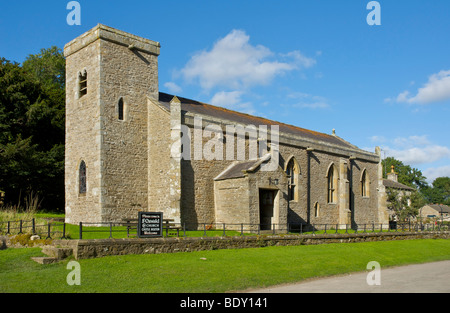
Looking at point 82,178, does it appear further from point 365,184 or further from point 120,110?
point 365,184

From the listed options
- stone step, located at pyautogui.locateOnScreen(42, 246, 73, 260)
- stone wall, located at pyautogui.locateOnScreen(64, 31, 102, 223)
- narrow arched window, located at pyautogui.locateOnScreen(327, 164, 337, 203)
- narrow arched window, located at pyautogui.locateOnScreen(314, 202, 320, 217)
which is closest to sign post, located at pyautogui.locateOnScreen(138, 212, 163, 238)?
stone step, located at pyautogui.locateOnScreen(42, 246, 73, 260)

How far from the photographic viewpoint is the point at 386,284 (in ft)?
47.3

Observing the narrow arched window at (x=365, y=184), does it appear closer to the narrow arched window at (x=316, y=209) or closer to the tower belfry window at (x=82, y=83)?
the narrow arched window at (x=316, y=209)

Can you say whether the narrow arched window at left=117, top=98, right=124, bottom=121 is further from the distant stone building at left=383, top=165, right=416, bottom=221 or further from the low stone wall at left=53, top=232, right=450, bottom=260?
the distant stone building at left=383, top=165, right=416, bottom=221

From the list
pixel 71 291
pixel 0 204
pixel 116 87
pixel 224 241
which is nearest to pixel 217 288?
pixel 71 291

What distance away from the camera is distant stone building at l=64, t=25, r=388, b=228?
84.8 ft

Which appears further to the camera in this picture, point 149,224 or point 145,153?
Result: point 145,153

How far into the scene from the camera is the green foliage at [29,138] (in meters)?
30.9

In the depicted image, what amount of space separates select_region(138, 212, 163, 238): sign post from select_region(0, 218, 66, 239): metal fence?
310 cm

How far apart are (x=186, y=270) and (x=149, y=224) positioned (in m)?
4.19

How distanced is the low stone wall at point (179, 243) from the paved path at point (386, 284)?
6.03m

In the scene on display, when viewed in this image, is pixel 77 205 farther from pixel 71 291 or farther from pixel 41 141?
pixel 71 291

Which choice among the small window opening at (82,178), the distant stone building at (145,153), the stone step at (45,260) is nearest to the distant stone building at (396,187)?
the distant stone building at (145,153)

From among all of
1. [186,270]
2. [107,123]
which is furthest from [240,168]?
[186,270]
